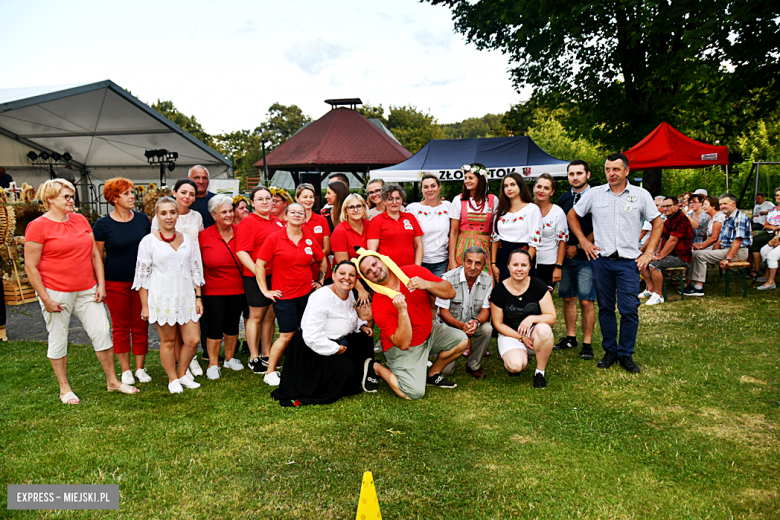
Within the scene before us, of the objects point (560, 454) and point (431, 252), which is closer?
point (560, 454)

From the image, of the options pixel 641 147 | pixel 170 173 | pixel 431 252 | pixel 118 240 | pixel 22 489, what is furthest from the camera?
pixel 170 173

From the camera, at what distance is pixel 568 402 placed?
153 inches

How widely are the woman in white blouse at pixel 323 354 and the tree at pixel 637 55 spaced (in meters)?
8.03

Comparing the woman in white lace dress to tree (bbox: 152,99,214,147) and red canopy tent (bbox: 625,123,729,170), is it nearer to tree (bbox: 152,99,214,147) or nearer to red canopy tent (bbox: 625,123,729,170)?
red canopy tent (bbox: 625,123,729,170)

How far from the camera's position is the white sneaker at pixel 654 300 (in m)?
7.54

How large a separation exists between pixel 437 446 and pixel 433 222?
2.47m

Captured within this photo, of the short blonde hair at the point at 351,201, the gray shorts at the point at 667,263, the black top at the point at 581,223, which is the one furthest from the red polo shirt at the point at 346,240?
the gray shorts at the point at 667,263

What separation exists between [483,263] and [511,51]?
1262 cm

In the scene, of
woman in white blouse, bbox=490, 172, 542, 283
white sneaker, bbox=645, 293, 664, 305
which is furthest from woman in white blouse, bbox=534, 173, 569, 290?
white sneaker, bbox=645, 293, 664, 305

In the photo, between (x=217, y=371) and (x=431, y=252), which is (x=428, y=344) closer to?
(x=431, y=252)

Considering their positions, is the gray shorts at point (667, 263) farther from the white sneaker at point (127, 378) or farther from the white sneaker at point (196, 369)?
the white sneaker at point (127, 378)

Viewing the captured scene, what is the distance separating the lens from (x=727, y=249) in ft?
26.8

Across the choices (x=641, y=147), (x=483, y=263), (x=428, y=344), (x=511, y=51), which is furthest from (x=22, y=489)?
(x=511, y=51)

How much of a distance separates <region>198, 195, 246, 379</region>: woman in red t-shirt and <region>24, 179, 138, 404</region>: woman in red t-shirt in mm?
887
